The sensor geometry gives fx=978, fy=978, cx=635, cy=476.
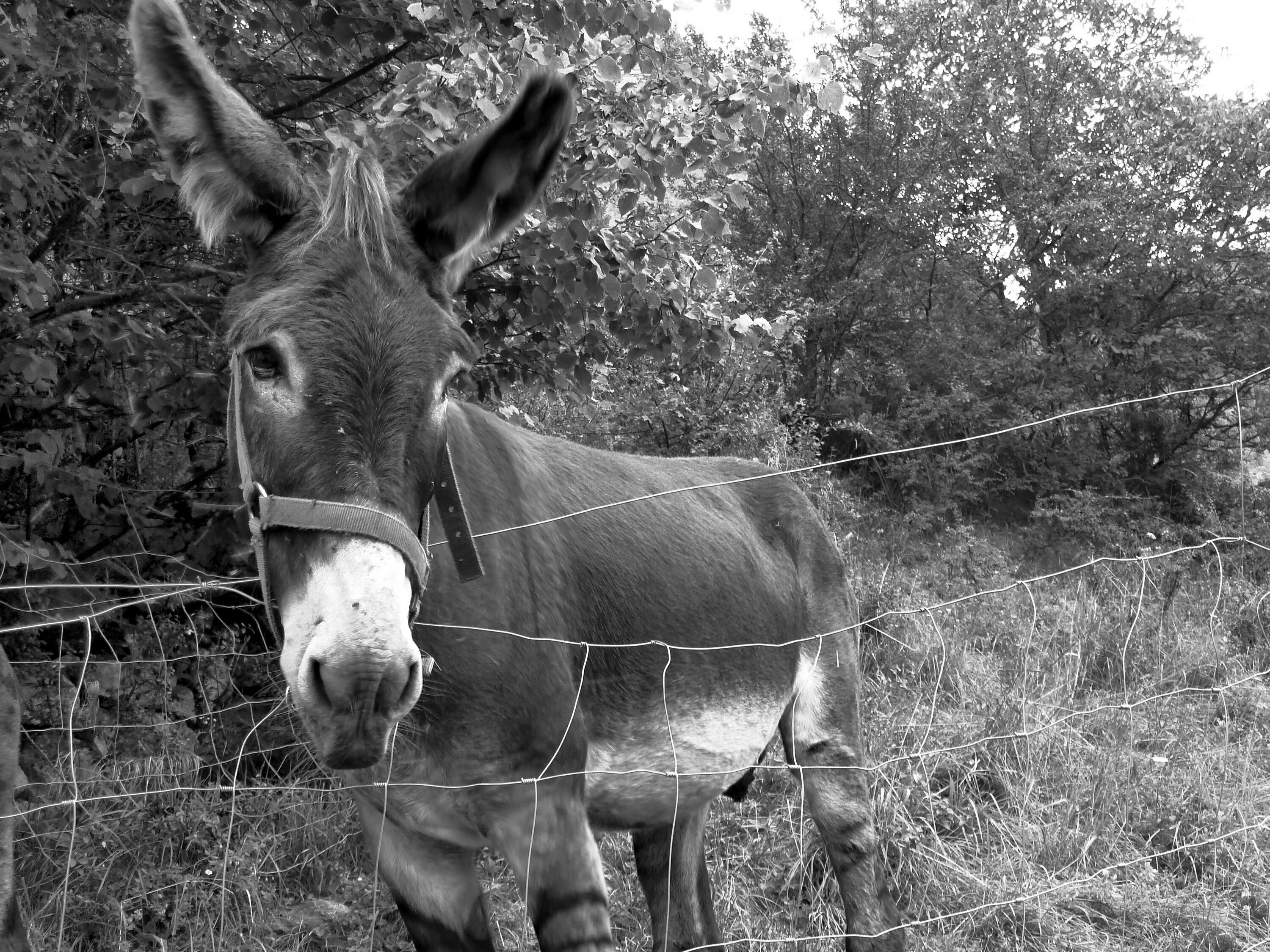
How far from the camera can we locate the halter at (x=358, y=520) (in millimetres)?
1591

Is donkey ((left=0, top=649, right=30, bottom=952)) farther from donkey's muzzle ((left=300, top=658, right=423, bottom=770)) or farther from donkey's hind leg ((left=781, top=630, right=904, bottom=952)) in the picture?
donkey's hind leg ((left=781, top=630, right=904, bottom=952))

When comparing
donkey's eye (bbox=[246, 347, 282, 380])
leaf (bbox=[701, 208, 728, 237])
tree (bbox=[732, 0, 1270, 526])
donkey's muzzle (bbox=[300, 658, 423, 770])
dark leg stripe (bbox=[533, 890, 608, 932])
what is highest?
tree (bbox=[732, 0, 1270, 526])

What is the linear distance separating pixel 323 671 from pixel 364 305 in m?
0.65

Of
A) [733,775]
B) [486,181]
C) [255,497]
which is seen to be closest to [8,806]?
[255,497]

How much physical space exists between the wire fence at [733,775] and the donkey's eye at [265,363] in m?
0.82

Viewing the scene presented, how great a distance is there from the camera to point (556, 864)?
7.42 feet

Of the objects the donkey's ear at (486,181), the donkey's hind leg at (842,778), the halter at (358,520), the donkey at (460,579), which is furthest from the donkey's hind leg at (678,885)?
the donkey's ear at (486,181)

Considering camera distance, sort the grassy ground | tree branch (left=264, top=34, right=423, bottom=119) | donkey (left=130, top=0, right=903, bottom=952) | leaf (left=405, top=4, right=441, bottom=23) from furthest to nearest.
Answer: tree branch (left=264, top=34, right=423, bottom=119) < the grassy ground < leaf (left=405, top=4, right=441, bottom=23) < donkey (left=130, top=0, right=903, bottom=952)

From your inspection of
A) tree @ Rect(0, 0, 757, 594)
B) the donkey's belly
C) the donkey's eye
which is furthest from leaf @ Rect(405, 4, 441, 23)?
the donkey's belly

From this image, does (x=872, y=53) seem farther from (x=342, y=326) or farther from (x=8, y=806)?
(x=8, y=806)

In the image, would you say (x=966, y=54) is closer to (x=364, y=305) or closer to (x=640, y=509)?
(x=640, y=509)

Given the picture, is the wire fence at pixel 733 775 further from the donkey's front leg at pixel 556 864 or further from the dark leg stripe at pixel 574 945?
the dark leg stripe at pixel 574 945

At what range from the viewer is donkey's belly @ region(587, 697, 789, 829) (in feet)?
8.79

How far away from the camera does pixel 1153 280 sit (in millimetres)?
14055
